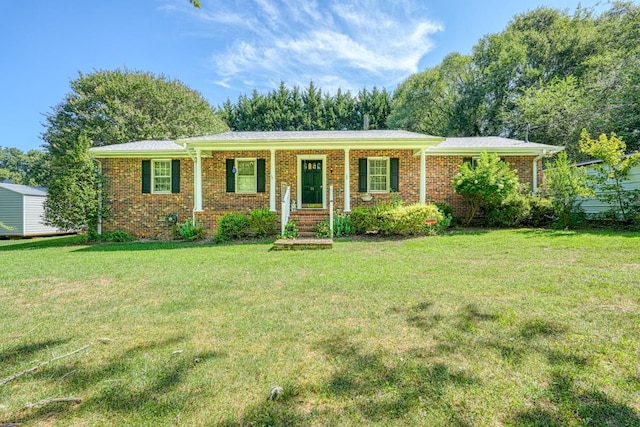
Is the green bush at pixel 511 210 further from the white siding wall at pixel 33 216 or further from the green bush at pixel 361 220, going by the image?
the white siding wall at pixel 33 216

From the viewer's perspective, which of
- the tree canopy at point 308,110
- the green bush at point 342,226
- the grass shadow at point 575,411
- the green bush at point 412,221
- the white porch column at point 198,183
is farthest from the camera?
the tree canopy at point 308,110

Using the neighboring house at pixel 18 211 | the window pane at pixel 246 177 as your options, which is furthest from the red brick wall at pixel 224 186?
the neighboring house at pixel 18 211

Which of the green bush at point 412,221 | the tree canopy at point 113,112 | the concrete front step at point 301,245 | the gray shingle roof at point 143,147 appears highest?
the tree canopy at point 113,112

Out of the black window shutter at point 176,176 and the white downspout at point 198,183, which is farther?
the black window shutter at point 176,176

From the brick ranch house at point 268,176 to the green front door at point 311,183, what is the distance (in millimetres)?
38

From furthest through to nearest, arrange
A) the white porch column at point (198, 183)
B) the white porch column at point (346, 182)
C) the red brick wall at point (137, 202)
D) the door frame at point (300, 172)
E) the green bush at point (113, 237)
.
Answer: the red brick wall at point (137, 202), the door frame at point (300, 172), the green bush at point (113, 237), the white porch column at point (198, 183), the white porch column at point (346, 182)

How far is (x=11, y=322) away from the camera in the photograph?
3262mm

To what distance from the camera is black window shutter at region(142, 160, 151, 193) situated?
37.8 ft

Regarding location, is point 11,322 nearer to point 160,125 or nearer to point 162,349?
point 162,349

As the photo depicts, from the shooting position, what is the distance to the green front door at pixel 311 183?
11359 millimetres

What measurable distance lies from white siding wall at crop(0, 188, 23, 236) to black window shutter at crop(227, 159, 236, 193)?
12152mm

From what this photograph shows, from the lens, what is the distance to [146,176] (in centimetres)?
1152

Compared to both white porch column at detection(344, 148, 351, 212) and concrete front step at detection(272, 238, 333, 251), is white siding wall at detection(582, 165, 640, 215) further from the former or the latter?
concrete front step at detection(272, 238, 333, 251)

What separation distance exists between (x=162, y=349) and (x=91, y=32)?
8.43 metres
